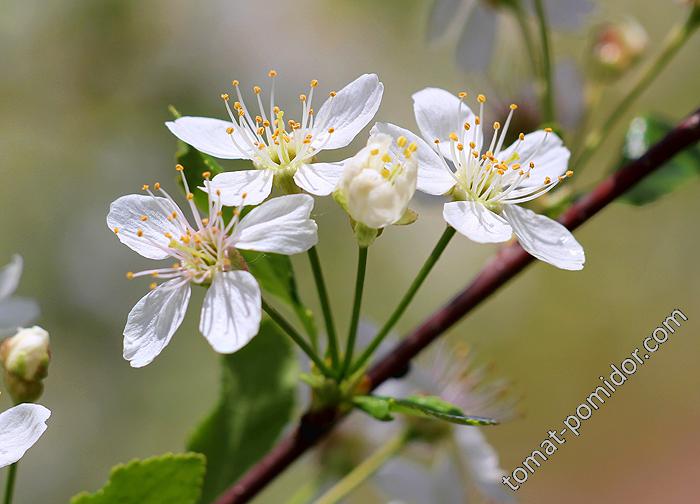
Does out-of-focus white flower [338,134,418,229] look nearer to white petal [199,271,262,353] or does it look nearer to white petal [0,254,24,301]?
white petal [199,271,262,353]

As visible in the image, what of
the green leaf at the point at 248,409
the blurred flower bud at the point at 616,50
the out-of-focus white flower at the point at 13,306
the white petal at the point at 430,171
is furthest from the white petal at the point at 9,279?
the blurred flower bud at the point at 616,50

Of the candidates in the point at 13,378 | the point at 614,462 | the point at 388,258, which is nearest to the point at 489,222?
the point at 13,378

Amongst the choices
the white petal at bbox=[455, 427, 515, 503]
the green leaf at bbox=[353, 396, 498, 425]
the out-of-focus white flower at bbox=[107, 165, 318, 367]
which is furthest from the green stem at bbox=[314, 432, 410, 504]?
the out-of-focus white flower at bbox=[107, 165, 318, 367]

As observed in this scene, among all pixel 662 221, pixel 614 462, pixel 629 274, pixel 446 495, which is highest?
pixel 446 495

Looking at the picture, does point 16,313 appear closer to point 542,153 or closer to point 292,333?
point 292,333

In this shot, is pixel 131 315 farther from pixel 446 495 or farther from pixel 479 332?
pixel 479 332

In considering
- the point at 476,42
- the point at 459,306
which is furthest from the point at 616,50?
the point at 459,306

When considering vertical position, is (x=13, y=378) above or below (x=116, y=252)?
above
